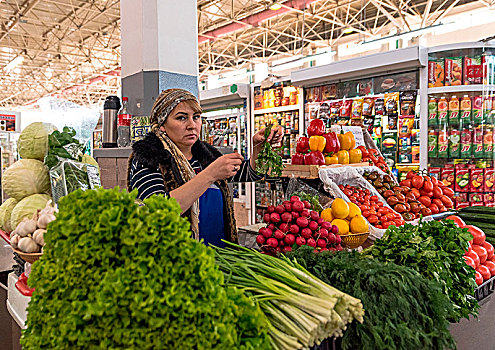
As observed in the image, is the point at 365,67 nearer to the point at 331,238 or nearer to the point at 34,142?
the point at 331,238

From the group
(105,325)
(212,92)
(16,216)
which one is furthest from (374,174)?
(212,92)

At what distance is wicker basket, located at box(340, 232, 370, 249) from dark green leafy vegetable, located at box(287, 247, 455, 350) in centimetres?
96

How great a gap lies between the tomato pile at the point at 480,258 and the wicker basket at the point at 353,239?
57 cm

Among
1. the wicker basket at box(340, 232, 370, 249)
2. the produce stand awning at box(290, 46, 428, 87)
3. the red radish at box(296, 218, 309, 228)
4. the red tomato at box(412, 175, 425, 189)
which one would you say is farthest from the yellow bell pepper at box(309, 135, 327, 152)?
the produce stand awning at box(290, 46, 428, 87)

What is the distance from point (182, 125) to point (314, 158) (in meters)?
1.48

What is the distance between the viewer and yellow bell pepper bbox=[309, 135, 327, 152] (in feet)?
11.5

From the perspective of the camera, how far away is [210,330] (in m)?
0.86

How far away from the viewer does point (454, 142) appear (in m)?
5.18

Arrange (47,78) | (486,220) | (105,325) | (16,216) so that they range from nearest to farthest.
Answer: (105,325)
(16,216)
(486,220)
(47,78)

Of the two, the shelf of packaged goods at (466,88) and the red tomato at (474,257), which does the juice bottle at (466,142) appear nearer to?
the shelf of packaged goods at (466,88)

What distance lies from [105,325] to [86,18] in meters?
15.5

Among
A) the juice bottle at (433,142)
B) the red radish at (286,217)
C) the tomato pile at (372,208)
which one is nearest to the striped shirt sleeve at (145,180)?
the red radish at (286,217)

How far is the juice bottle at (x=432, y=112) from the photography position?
205 inches

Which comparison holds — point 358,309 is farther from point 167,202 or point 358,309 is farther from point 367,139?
point 367,139
